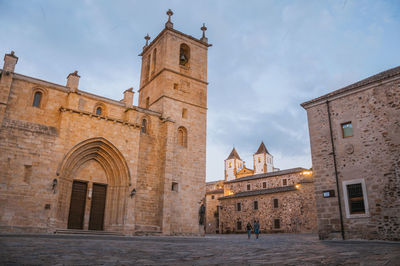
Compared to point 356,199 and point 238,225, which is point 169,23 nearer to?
point 356,199

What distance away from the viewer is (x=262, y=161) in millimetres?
82125

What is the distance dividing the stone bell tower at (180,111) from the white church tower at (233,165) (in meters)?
59.8

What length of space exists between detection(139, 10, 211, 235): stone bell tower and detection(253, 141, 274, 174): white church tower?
58938mm

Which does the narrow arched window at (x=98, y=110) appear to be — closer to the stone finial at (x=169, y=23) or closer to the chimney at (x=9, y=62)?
the chimney at (x=9, y=62)

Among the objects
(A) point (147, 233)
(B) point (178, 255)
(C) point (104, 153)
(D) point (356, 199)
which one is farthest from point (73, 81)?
(D) point (356, 199)

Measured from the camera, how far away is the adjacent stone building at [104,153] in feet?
52.2

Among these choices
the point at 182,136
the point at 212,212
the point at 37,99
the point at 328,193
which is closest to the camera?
the point at 328,193

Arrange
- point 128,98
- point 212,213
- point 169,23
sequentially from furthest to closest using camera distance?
point 212,213 < point 169,23 < point 128,98

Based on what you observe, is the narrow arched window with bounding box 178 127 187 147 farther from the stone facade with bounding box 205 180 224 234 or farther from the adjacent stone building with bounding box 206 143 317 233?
the stone facade with bounding box 205 180 224 234

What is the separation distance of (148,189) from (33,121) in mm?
8150

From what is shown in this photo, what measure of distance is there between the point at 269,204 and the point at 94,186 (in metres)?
23.5

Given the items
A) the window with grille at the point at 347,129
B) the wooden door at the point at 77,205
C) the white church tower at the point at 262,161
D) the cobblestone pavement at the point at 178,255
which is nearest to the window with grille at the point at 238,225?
the wooden door at the point at 77,205

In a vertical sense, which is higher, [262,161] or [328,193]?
[262,161]

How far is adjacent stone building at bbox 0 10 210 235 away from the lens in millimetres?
15914
